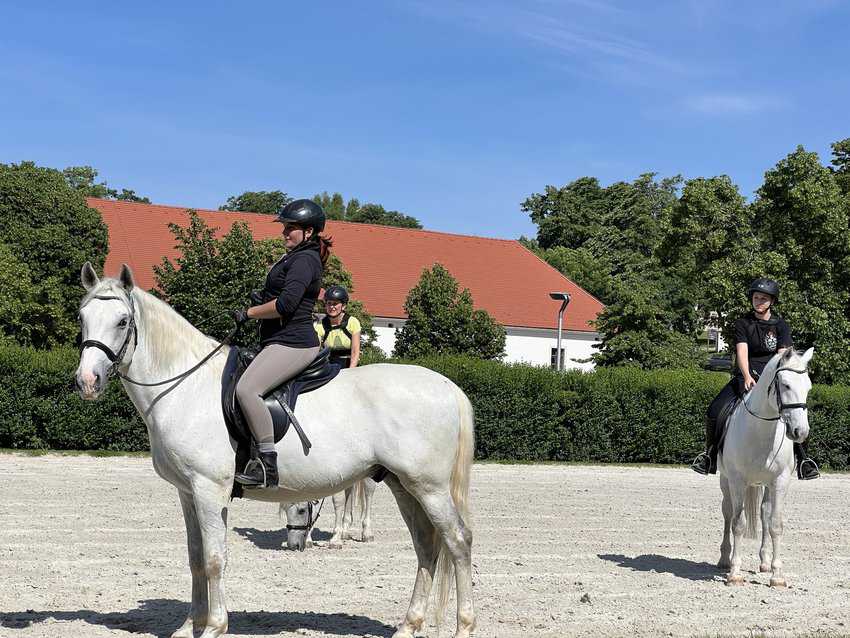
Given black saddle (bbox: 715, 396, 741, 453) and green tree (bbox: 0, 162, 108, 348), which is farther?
green tree (bbox: 0, 162, 108, 348)

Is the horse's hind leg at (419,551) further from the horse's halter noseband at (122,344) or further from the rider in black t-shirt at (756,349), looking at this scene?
the rider in black t-shirt at (756,349)

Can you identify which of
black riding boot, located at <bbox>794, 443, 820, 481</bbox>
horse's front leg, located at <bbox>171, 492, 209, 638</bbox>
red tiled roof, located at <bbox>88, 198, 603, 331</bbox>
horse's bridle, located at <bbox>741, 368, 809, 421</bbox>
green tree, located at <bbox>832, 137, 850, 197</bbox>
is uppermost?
green tree, located at <bbox>832, 137, 850, 197</bbox>

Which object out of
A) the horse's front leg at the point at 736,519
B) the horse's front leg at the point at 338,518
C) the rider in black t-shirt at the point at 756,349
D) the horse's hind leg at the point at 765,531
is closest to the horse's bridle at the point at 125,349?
the horse's front leg at the point at 338,518

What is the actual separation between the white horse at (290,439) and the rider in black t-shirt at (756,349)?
4369 mm

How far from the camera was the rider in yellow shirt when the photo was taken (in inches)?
425

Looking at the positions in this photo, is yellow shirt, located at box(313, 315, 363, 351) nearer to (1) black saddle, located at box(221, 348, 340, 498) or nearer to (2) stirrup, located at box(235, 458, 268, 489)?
(1) black saddle, located at box(221, 348, 340, 498)

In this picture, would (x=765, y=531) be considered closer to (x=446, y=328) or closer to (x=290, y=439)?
(x=290, y=439)

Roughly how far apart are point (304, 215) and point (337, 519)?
16.2 ft

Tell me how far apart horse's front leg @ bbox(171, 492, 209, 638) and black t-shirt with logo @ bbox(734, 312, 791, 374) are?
6.26 m

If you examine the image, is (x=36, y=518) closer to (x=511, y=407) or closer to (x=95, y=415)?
(x=95, y=415)

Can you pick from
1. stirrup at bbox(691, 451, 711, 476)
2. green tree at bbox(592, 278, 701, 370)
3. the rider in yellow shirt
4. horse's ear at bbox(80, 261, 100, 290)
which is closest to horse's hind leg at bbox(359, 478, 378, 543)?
the rider in yellow shirt

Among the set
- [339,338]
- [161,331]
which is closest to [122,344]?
[161,331]

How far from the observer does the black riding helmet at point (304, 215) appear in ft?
23.4

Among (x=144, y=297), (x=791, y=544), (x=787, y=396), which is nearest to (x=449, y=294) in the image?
(x=791, y=544)
